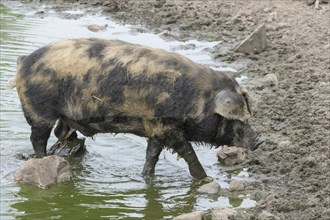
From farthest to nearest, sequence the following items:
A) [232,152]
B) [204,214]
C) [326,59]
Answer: [326,59]
[232,152]
[204,214]

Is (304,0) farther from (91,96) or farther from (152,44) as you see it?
(91,96)

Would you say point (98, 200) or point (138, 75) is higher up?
point (138, 75)

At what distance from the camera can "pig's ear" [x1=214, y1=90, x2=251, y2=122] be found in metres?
7.36

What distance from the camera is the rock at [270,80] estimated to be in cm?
1089

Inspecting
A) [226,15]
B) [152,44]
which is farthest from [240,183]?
[226,15]

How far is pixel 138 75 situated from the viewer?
7434mm

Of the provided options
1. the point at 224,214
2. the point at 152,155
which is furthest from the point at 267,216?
the point at 152,155

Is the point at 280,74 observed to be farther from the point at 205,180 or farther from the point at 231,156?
the point at 205,180

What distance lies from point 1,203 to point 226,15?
8.07 meters

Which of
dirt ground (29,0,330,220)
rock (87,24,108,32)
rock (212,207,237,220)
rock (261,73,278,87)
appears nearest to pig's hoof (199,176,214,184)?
dirt ground (29,0,330,220)

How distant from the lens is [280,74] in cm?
1127

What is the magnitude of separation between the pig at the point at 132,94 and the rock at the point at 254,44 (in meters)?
4.61

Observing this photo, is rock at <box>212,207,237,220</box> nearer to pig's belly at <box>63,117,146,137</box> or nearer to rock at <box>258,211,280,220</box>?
rock at <box>258,211,280,220</box>

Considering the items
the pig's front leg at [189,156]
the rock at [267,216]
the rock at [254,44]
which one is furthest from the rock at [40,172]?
the rock at [254,44]
